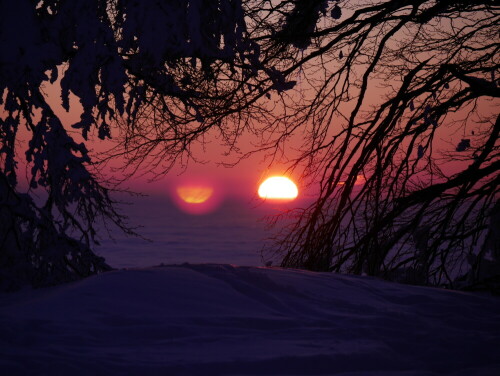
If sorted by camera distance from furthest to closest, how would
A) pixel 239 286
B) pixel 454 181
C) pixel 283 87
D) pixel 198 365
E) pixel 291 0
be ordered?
pixel 454 181 → pixel 291 0 → pixel 283 87 → pixel 239 286 → pixel 198 365

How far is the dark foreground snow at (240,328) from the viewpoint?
3.09 metres

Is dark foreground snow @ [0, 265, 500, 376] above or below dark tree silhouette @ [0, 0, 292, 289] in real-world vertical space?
below

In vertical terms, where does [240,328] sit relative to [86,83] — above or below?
below

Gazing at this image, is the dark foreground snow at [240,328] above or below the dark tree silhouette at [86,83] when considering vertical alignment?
below

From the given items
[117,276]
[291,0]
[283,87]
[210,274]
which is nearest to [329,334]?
[210,274]

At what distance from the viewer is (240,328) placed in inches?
148

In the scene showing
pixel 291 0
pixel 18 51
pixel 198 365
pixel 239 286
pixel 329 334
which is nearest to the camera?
pixel 198 365

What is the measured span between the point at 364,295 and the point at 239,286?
1.20 metres

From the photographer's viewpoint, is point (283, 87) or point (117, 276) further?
point (283, 87)

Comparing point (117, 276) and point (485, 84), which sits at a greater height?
point (485, 84)

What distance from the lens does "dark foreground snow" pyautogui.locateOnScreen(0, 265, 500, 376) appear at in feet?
10.2

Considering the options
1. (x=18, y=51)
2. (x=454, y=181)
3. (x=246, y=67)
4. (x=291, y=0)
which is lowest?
(x=454, y=181)

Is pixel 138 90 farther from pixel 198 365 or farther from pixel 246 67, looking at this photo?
pixel 198 365

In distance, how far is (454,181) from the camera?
26.0ft
